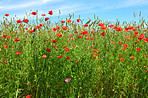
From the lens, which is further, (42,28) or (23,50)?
(42,28)

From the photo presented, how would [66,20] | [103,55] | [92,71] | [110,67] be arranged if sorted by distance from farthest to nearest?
[66,20], [103,55], [110,67], [92,71]

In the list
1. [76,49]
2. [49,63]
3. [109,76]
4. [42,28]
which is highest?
[42,28]

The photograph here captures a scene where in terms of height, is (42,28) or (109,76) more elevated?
(42,28)

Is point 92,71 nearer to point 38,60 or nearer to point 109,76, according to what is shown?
point 109,76

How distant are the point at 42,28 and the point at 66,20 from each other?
465mm

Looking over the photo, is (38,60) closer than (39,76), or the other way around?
(39,76)

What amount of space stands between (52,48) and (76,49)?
12.6 inches

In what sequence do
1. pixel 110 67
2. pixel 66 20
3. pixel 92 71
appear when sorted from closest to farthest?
pixel 92 71 < pixel 110 67 < pixel 66 20

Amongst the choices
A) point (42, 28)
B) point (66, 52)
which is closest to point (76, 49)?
point (66, 52)

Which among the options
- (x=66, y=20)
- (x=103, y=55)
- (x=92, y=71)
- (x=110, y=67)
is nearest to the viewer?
(x=92, y=71)

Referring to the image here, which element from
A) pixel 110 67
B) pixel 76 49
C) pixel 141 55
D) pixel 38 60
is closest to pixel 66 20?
pixel 76 49

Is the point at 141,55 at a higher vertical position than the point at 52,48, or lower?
lower

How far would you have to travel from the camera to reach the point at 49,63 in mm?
2121

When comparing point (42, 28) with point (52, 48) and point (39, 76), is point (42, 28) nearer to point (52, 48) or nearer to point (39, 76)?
point (52, 48)
